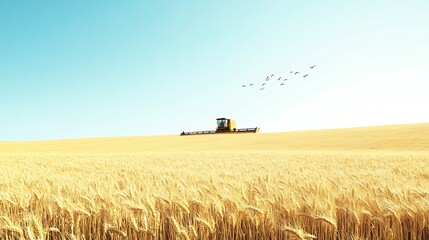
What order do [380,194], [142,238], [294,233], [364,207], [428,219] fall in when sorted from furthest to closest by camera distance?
[380,194], [364,207], [428,219], [142,238], [294,233]

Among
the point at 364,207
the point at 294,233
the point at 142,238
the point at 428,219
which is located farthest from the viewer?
the point at 364,207

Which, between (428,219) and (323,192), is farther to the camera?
(323,192)

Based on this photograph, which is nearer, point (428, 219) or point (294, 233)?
point (294, 233)

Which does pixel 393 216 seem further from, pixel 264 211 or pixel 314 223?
pixel 264 211

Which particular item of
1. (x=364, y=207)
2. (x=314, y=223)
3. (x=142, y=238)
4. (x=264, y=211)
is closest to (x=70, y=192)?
(x=142, y=238)

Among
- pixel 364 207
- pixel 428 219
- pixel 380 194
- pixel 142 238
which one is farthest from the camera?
pixel 380 194

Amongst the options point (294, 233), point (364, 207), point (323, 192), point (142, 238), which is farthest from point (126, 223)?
point (323, 192)

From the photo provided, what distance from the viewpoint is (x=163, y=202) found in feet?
11.0

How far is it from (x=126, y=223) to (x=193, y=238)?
2.26 ft

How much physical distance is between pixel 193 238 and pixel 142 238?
0.46 meters

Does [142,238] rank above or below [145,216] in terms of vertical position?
below

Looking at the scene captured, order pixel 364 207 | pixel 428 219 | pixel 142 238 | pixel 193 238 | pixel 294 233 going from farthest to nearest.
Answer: pixel 364 207 → pixel 428 219 → pixel 142 238 → pixel 193 238 → pixel 294 233

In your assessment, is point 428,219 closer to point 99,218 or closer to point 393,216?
point 393,216

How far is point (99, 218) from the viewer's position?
2.96 m
